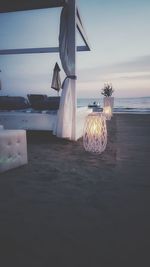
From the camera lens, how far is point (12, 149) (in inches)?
101

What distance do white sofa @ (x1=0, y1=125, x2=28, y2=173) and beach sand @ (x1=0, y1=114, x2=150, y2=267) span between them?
0.11 m

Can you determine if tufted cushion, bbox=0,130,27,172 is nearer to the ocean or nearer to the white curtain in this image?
the white curtain

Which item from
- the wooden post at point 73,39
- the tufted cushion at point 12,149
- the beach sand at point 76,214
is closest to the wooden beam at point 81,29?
the wooden post at point 73,39

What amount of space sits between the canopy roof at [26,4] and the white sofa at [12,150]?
272cm

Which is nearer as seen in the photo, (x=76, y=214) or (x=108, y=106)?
(x=76, y=214)

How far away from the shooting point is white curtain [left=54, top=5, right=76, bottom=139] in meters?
4.06

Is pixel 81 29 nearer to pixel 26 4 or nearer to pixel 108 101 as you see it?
pixel 26 4

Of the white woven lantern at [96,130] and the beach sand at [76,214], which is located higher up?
the white woven lantern at [96,130]

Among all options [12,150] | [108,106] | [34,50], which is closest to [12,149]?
[12,150]

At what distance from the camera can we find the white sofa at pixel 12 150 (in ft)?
7.97

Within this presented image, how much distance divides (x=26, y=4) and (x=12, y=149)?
3.08 m

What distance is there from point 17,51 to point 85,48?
1893 mm

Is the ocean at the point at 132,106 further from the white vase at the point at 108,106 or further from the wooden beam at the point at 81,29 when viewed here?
the wooden beam at the point at 81,29

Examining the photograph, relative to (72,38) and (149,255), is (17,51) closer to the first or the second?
(72,38)
